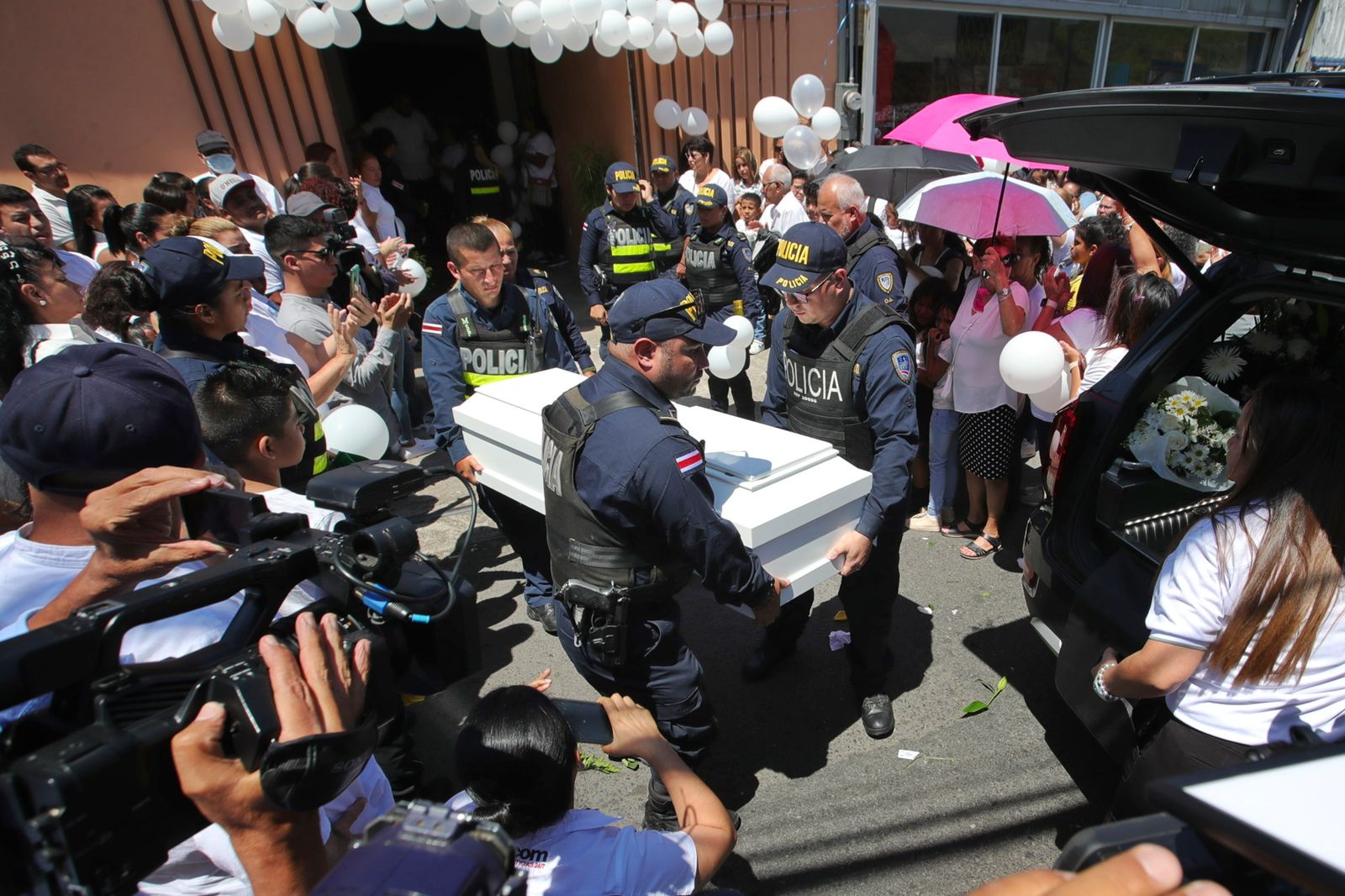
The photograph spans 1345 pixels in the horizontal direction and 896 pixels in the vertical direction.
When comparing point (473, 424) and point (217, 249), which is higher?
point (217, 249)

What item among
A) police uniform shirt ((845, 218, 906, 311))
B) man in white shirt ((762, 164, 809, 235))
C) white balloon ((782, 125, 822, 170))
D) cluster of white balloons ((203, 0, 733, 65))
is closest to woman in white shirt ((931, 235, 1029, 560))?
police uniform shirt ((845, 218, 906, 311))

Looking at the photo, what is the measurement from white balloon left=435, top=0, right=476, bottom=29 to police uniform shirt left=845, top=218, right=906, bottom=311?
4626mm

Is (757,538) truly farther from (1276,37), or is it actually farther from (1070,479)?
(1276,37)

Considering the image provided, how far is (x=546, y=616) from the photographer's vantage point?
141 inches

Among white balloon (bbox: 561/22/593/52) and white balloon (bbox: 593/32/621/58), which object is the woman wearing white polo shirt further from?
white balloon (bbox: 593/32/621/58)

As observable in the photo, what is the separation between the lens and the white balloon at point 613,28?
7262 millimetres

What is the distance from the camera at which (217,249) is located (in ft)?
9.44

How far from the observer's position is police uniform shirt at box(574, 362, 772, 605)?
1.86m

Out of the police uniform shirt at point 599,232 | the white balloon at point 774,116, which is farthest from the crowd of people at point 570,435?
the white balloon at point 774,116

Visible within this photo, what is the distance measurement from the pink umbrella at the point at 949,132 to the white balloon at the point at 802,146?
2.11 m

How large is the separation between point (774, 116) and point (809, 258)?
21.1 feet

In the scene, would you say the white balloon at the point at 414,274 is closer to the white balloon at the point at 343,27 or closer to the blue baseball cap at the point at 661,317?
the white balloon at the point at 343,27

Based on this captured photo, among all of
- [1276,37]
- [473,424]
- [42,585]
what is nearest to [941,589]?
[473,424]

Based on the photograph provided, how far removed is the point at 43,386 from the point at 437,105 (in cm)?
1153
